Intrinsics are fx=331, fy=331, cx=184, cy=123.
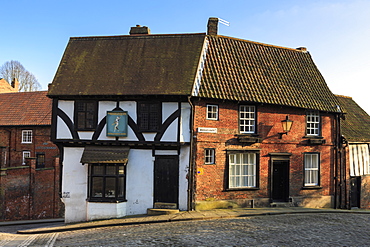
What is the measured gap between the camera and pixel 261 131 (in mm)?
17469

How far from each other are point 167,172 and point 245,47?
8.63 metres

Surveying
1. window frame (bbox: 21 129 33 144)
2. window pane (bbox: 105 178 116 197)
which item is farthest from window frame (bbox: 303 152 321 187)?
window frame (bbox: 21 129 33 144)

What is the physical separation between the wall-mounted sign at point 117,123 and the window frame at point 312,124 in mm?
10209

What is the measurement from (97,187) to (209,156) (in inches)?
224

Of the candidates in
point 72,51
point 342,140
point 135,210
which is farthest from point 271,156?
point 72,51

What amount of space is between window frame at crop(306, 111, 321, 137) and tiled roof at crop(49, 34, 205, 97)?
7.25 metres

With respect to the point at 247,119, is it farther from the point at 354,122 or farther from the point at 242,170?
the point at 354,122

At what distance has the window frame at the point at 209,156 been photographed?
1627cm

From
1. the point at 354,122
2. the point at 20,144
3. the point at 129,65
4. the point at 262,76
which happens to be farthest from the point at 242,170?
the point at 20,144

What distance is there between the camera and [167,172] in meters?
16.0

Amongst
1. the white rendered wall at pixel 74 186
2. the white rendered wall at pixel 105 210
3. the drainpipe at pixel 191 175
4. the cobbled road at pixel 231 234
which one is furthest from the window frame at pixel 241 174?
the white rendered wall at pixel 74 186

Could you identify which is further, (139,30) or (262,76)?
(139,30)

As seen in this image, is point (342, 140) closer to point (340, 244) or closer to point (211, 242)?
point (340, 244)

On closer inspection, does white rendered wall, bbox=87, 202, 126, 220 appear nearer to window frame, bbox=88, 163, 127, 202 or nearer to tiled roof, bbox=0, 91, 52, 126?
window frame, bbox=88, 163, 127, 202
